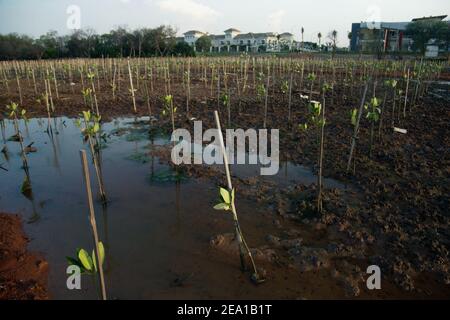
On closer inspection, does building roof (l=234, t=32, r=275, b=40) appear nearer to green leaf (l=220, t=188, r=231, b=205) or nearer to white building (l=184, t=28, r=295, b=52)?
white building (l=184, t=28, r=295, b=52)

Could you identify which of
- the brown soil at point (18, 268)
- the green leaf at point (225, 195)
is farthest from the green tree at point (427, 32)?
the brown soil at point (18, 268)

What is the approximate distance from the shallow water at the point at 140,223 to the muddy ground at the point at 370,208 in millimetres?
358

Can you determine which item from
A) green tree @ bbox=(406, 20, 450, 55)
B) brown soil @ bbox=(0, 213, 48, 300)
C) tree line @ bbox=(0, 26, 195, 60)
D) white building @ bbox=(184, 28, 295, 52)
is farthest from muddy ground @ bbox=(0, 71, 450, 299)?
white building @ bbox=(184, 28, 295, 52)

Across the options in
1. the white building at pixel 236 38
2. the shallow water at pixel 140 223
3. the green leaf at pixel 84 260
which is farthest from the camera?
the white building at pixel 236 38

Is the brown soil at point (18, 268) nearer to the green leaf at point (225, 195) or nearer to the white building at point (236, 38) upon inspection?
the green leaf at point (225, 195)

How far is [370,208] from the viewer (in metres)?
4.93

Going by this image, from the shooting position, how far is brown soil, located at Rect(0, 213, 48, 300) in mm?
3285

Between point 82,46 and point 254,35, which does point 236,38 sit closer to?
point 254,35

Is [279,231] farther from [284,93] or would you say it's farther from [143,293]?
[284,93]

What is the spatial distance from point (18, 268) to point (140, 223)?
5.11ft

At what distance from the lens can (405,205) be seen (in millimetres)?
4977

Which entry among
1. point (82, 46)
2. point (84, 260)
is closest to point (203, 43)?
point (82, 46)

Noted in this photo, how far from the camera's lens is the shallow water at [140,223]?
3.49 m
